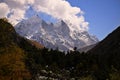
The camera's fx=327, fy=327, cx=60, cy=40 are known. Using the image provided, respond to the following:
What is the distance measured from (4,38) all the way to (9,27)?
15.5 ft

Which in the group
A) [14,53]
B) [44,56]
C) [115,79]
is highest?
[44,56]

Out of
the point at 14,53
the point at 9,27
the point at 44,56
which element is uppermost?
the point at 44,56

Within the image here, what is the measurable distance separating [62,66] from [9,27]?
271 ft

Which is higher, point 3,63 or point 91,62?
point 91,62

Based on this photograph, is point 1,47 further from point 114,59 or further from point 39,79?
point 114,59

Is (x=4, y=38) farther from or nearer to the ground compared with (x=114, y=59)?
nearer to the ground

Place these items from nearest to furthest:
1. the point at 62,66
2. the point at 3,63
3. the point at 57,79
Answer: the point at 3,63 < the point at 57,79 < the point at 62,66

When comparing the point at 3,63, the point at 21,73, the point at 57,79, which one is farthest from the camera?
the point at 57,79

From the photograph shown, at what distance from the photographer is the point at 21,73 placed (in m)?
60.6

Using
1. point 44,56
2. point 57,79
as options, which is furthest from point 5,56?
point 44,56

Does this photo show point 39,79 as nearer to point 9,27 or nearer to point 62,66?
point 9,27

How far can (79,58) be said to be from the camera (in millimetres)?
156125

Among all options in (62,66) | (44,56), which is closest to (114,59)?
(62,66)

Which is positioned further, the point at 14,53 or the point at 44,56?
the point at 44,56
